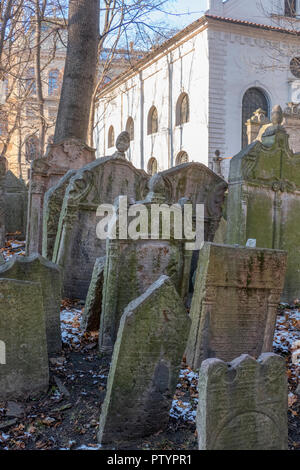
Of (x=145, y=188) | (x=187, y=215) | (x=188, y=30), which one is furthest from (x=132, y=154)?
(x=187, y=215)

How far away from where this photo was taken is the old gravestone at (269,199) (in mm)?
7414

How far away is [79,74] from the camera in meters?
10.4

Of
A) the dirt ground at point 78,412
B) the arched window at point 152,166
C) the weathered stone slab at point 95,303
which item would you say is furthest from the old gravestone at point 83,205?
the arched window at point 152,166

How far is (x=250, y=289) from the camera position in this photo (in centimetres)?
516

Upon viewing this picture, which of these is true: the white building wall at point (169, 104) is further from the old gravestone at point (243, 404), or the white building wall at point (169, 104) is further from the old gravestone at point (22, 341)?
the old gravestone at point (243, 404)

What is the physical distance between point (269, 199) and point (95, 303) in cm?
358

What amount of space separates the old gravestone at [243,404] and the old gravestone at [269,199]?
427 cm

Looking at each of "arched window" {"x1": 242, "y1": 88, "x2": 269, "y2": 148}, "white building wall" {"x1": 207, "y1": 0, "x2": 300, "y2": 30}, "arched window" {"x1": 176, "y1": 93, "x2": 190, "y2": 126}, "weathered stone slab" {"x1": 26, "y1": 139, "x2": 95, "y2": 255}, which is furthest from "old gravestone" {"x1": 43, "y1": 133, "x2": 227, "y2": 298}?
"white building wall" {"x1": 207, "y1": 0, "x2": 300, "y2": 30}

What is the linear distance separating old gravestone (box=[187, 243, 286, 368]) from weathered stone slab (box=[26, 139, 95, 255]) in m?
4.66

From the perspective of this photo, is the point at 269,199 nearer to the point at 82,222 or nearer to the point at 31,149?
the point at 82,222

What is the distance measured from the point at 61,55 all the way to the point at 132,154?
44.2 feet

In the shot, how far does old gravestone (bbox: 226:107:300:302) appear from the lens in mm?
7414

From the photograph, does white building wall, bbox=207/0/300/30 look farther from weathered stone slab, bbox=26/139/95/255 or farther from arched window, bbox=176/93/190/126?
weathered stone slab, bbox=26/139/95/255

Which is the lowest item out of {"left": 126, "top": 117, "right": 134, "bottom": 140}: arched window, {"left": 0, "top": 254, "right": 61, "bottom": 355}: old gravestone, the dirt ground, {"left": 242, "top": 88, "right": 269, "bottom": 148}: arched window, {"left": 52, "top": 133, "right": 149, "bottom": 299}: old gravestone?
the dirt ground
